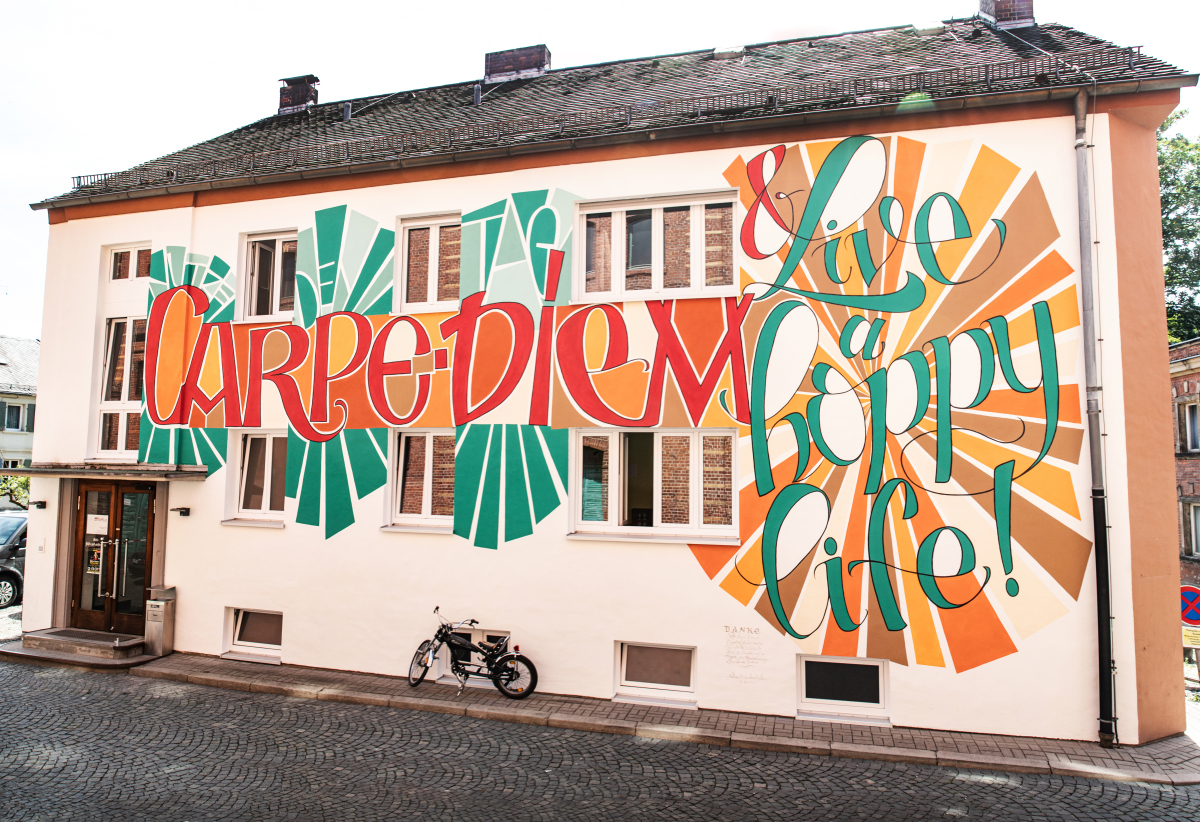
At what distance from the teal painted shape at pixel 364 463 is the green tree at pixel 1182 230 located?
95.7 ft

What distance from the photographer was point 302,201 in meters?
9.88

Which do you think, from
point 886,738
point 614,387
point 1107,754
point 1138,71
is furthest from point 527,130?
point 1107,754

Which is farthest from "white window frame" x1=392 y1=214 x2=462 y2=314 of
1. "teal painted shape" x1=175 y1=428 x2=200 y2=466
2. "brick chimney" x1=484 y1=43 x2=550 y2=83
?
"brick chimney" x1=484 y1=43 x2=550 y2=83

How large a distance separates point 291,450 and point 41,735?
389cm

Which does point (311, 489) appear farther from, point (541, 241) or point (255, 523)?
point (541, 241)

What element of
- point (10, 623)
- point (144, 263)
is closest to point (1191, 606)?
point (144, 263)

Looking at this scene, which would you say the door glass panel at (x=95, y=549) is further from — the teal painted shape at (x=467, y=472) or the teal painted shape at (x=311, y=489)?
the teal painted shape at (x=467, y=472)

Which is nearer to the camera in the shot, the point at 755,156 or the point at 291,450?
the point at 755,156

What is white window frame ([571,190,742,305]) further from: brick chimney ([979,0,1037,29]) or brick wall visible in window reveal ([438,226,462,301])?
brick chimney ([979,0,1037,29])

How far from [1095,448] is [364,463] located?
322 inches

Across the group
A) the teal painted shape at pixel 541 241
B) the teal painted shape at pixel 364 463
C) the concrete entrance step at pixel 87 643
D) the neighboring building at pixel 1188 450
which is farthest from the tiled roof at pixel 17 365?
the neighboring building at pixel 1188 450

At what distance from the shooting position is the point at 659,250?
334 inches

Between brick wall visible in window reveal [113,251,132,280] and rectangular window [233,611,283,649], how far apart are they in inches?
214

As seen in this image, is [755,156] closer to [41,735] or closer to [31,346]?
[41,735]
